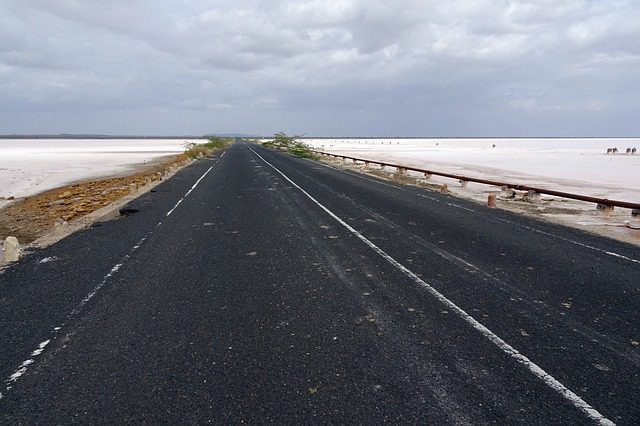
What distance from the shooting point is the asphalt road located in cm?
324

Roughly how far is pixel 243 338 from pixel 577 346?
3.53 meters

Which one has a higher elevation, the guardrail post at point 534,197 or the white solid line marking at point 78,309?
the guardrail post at point 534,197

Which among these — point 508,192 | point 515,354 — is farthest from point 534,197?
point 515,354

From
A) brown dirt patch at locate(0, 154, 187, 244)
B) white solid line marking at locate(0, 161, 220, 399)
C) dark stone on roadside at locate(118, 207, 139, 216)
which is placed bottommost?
brown dirt patch at locate(0, 154, 187, 244)

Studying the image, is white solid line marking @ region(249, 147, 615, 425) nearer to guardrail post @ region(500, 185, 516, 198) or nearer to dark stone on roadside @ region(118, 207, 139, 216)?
dark stone on roadside @ region(118, 207, 139, 216)

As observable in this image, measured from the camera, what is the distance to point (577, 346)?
4.16 metres

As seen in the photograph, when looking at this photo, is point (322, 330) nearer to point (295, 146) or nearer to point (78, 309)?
point (78, 309)

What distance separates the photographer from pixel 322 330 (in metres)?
4.50

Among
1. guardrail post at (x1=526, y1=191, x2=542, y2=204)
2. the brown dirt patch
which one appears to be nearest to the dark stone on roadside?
the brown dirt patch

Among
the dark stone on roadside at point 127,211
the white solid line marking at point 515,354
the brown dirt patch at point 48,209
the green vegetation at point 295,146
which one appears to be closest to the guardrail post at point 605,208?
the white solid line marking at point 515,354

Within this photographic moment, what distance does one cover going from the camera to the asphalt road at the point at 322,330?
128 inches

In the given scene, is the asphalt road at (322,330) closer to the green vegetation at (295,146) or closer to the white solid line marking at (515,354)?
the white solid line marking at (515,354)

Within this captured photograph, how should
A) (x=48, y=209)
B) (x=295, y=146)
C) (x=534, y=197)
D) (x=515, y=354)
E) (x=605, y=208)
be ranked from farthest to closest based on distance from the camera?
1. (x=295, y=146)
2. (x=534, y=197)
3. (x=48, y=209)
4. (x=605, y=208)
5. (x=515, y=354)

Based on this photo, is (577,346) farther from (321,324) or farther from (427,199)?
(427,199)
